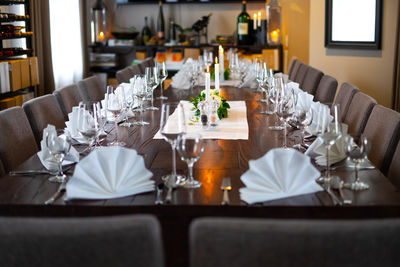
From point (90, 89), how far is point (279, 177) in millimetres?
2513

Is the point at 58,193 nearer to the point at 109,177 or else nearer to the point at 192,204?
the point at 109,177

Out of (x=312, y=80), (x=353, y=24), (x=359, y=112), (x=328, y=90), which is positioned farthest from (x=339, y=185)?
(x=353, y=24)

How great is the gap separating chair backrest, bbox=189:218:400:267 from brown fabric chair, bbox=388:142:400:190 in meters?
1.02

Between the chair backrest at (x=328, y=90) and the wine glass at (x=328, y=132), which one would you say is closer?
the wine glass at (x=328, y=132)

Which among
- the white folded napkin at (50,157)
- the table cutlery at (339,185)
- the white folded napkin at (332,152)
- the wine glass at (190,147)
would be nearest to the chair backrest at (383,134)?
the white folded napkin at (332,152)

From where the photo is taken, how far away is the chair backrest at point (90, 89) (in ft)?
12.4

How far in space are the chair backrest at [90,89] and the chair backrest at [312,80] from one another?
1619 millimetres

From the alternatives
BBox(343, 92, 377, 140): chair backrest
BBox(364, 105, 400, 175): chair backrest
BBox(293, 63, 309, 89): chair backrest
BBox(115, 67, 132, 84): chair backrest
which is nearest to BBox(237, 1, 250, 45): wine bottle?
BBox(293, 63, 309, 89): chair backrest

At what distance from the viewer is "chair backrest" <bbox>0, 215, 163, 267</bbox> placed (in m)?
1.04

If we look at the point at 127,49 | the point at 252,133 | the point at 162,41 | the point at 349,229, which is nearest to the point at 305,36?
the point at 162,41

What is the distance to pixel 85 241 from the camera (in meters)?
1.05

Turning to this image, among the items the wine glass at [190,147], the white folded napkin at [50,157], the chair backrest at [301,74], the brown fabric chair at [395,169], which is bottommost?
the brown fabric chair at [395,169]

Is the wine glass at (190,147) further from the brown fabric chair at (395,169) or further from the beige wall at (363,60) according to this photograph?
the beige wall at (363,60)

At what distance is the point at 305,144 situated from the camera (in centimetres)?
227
